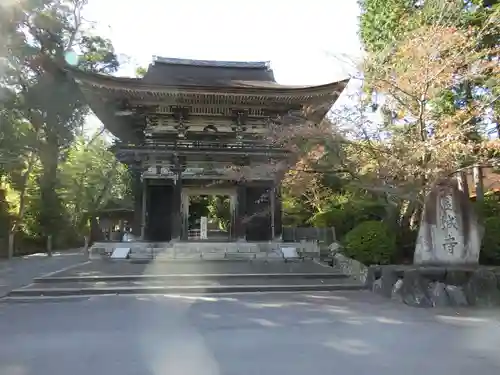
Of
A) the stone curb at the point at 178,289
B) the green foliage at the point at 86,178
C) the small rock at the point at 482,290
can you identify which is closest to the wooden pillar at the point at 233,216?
the stone curb at the point at 178,289

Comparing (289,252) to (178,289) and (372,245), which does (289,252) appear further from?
(178,289)

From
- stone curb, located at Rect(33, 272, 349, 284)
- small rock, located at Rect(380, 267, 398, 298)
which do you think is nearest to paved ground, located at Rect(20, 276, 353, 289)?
stone curb, located at Rect(33, 272, 349, 284)

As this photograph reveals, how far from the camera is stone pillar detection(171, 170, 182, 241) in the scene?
50.3 ft

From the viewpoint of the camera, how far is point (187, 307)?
24.7ft

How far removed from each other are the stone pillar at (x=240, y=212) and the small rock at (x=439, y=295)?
7.98 meters

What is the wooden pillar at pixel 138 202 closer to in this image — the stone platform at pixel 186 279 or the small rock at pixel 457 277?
the stone platform at pixel 186 279

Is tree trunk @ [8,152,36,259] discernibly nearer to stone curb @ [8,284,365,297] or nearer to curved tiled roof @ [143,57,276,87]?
curved tiled roof @ [143,57,276,87]

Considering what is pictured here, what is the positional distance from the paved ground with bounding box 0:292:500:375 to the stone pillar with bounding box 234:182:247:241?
284 inches

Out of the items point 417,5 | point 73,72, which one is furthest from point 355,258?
point 73,72

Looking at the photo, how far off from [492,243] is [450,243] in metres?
3.56

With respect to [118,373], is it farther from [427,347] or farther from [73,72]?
[73,72]

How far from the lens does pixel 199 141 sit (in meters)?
16.4

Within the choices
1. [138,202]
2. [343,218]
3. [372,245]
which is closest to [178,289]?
[372,245]

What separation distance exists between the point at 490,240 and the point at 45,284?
11469mm
